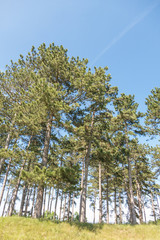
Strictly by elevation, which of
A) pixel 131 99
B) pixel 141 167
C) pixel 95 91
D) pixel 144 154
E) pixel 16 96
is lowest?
pixel 141 167

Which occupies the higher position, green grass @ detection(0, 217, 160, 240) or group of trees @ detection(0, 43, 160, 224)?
group of trees @ detection(0, 43, 160, 224)

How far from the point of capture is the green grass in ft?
25.2

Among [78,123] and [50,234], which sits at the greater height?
[78,123]

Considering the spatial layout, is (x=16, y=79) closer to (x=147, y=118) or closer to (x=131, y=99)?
(x=131, y=99)

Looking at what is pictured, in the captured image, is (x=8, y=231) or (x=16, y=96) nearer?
(x=8, y=231)

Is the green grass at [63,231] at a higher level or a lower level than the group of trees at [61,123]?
lower

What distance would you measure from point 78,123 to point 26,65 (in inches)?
364

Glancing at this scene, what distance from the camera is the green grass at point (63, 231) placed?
769 cm

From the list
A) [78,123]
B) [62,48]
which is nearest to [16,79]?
[62,48]

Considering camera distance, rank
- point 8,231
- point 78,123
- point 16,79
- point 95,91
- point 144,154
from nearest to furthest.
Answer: point 8,231 < point 95,91 < point 78,123 < point 16,79 < point 144,154

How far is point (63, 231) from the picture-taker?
865cm

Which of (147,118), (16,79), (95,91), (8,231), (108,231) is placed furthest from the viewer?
(147,118)

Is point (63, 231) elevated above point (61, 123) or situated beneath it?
situated beneath

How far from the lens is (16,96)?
54.0 feet
